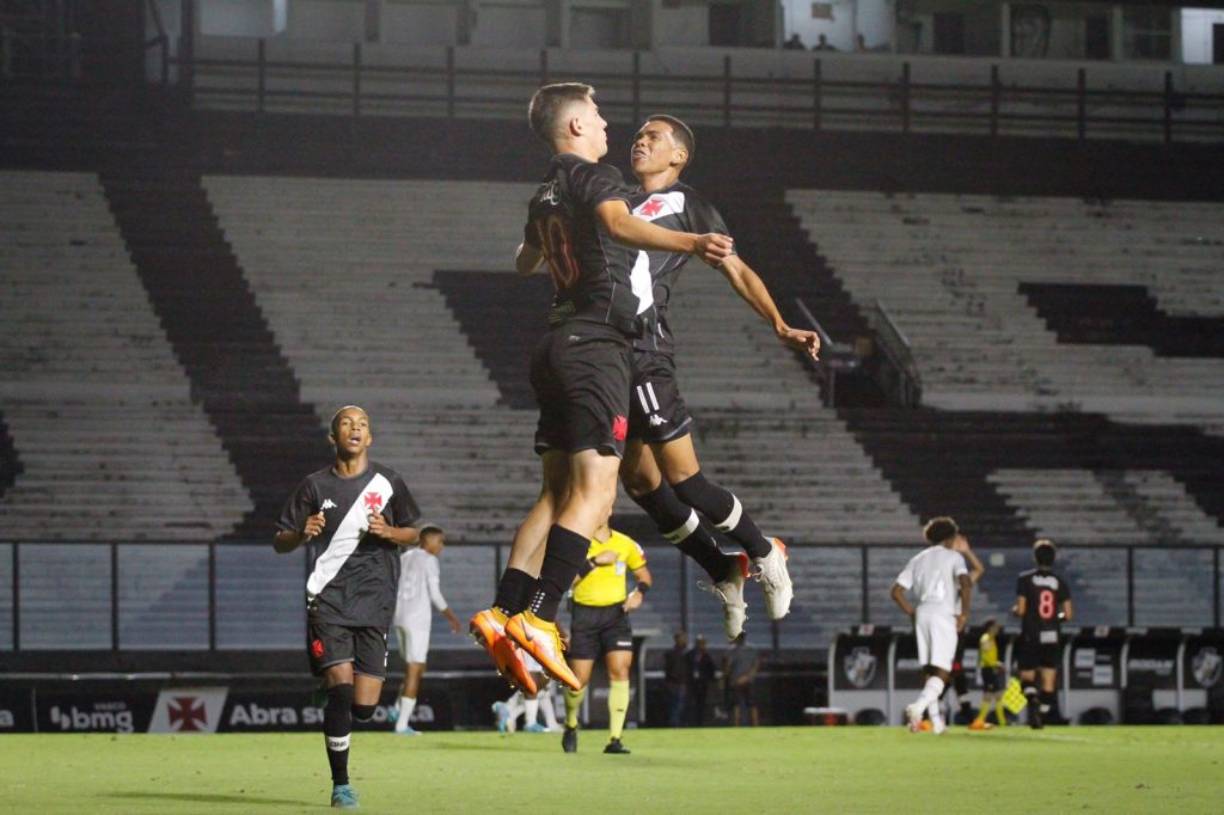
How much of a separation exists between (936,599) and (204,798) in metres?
10.9

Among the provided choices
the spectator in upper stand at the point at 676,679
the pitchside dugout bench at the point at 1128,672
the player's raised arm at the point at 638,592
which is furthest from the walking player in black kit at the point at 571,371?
the pitchside dugout bench at the point at 1128,672

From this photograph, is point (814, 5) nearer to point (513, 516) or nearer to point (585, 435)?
point (513, 516)

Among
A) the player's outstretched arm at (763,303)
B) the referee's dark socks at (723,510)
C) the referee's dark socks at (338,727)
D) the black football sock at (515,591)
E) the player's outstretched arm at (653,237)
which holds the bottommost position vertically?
the referee's dark socks at (338,727)

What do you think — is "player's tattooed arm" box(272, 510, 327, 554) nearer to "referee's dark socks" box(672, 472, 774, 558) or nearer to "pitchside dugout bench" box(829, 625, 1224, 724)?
"referee's dark socks" box(672, 472, 774, 558)

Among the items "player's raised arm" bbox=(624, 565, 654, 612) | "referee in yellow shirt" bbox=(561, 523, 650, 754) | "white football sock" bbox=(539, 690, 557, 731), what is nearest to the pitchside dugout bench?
"white football sock" bbox=(539, 690, 557, 731)

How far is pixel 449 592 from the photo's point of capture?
88.0ft

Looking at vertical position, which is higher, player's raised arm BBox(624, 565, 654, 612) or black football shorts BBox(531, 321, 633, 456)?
black football shorts BBox(531, 321, 633, 456)

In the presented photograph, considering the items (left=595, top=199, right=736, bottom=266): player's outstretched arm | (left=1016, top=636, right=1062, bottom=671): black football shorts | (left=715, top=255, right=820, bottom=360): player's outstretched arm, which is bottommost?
(left=1016, top=636, right=1062, bottom=671): black football shorts

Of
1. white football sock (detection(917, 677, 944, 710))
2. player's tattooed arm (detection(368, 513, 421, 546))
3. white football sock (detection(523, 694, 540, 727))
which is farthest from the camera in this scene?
white football sock (detection(523, 694, 540, 727))

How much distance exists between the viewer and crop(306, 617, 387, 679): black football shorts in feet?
41.4

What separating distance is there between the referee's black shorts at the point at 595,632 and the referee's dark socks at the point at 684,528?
861 cm

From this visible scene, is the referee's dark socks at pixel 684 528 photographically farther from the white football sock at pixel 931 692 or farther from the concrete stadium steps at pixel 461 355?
the concrete stadium steps at pixel 461 355

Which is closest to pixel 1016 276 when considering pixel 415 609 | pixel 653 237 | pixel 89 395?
pixel 89 395

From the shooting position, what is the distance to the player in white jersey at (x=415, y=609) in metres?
22.9
